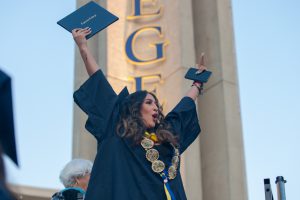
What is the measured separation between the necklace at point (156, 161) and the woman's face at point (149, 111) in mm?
97

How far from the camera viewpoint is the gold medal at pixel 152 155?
402 cm

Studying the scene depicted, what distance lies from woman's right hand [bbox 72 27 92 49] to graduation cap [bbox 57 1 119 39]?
43 millimetres

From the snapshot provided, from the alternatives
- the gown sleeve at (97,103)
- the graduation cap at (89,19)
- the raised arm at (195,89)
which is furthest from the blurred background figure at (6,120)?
the raised arm at (195,89)

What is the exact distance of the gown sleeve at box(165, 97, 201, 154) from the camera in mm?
4370

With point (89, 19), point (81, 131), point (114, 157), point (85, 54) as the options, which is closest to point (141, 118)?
point (114, 157)

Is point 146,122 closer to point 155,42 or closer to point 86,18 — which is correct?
point 86,18

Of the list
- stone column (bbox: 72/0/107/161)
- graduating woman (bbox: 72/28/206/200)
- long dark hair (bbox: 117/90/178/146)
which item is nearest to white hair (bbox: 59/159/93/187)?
graduating woman (bbox: 72/28/206/200)

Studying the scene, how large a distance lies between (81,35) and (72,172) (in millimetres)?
941

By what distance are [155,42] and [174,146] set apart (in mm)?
7216

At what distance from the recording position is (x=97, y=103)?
4.22 meters

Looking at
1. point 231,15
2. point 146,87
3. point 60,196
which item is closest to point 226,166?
point 146,87

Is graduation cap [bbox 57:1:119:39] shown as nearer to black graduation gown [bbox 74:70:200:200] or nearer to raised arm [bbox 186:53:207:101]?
black graduation gown [bbox 74:70:200:200]

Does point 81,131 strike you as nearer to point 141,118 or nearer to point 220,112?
point 220,112

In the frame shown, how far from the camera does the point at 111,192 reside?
3.93 m
